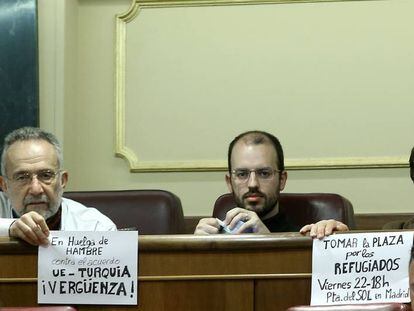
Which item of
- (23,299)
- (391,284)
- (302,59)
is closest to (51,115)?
(302,59)

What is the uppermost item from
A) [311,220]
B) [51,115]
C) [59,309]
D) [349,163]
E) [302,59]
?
[302,59]

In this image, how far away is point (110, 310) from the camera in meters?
1.96

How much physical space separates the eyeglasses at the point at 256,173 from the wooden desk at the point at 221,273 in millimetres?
706

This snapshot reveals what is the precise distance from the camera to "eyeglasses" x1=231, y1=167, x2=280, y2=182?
2.65 m

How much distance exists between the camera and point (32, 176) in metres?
2.45

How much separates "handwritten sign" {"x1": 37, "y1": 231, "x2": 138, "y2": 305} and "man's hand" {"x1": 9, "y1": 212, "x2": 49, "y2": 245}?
0.03 metres

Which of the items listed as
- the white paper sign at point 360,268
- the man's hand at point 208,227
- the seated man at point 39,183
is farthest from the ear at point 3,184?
the white paper sign at point 360,268

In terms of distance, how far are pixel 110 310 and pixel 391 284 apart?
0.69 meters

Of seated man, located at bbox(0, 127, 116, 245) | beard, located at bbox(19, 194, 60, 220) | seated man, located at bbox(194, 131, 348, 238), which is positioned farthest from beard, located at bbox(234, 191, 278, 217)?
beard, located at bbox(19, 194, 60, 220)

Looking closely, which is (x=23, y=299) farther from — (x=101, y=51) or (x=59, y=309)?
(x=101, y=51)

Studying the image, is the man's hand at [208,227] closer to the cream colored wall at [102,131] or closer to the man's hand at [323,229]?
the man's hand at [323,229]

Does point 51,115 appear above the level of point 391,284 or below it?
above

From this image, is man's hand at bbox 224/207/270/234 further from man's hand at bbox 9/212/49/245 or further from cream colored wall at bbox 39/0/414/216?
cream colored wall at bbox 39/0/414/216

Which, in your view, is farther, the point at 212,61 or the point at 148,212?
the point at 212,61
